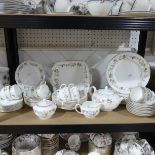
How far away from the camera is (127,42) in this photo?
4.58 ft

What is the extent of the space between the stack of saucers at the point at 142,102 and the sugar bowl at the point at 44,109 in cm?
39

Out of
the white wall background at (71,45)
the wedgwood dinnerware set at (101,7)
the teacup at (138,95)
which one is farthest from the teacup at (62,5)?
the teacup at (138,95)

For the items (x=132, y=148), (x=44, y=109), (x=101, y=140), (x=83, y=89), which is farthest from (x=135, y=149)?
(x=44, y=109)

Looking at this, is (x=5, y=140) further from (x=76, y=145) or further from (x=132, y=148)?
(x=132, y=148)

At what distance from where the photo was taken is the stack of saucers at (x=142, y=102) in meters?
1.14

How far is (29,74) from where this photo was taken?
53.2 inches

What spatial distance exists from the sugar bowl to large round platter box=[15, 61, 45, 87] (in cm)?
23

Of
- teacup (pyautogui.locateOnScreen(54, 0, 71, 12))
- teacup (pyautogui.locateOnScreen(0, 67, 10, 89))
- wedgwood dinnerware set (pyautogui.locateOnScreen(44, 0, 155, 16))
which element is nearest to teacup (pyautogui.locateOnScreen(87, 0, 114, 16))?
wedgwood dinnerware set (pyautogui.locateOnScreen(44, 0, 155, 16))

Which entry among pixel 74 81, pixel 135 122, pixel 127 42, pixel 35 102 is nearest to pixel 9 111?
pixel 35 102

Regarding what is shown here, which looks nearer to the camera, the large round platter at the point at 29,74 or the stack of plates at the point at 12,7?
the stack of plates at the point at 12,7

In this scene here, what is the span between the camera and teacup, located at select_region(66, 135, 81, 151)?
4.43 ft

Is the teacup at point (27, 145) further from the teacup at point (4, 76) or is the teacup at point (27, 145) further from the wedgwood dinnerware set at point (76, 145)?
the teacup at point (4, 76)

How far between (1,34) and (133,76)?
797 mm

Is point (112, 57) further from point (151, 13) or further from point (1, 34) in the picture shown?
point (1, 34)
